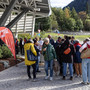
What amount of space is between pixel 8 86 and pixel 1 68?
310cm

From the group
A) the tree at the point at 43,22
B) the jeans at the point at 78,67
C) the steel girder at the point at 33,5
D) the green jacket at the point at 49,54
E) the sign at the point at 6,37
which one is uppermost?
the tree at the point at 43,22

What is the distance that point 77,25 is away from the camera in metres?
84.5

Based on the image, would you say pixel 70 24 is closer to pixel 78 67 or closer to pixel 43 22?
pixel 43 22

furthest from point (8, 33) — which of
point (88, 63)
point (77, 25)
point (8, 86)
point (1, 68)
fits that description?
point (77, 25)

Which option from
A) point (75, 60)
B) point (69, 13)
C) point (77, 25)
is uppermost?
point (69, 13)

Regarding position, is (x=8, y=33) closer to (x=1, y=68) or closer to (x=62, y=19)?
(x=1, y=68)

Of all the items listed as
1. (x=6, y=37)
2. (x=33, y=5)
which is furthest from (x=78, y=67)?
(x=33, y=5)

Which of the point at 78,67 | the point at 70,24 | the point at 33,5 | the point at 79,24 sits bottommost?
the point at 78,67

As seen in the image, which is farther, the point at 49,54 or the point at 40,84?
the point at 49,54

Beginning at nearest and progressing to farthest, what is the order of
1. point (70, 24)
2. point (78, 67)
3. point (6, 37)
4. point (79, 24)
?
point (78, 67)
point (6, 37)
point (70, 24)
point (79, 24)

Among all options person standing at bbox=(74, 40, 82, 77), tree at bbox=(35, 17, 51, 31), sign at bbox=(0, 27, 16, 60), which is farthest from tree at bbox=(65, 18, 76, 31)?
person standing at bbox=(74, 40, 82, 77)

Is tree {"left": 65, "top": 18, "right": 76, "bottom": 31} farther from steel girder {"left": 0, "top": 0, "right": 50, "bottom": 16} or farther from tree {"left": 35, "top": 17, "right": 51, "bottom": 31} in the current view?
steel girder {"left": 0, "top": 0, "right": 50, "bottom": 16}

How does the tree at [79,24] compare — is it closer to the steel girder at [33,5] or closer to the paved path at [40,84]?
the steel girder at [33,5]

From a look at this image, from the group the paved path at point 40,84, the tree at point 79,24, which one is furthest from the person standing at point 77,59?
the tree at point 79,24
